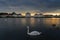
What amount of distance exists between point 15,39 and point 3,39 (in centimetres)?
261

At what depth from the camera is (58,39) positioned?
129 feet

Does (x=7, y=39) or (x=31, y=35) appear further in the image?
(x=31, y=35)

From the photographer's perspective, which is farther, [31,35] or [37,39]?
[31,35]

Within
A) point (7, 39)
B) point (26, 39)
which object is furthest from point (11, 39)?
point (26, 39)

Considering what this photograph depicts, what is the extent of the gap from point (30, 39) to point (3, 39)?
19.3 feet

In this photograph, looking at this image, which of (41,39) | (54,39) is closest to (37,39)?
(41,39)

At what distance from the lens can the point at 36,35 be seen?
4391cm

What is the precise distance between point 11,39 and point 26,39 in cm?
325

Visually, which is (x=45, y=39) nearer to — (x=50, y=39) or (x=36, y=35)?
(x=50, y=39)

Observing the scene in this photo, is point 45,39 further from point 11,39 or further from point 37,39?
point 11,39

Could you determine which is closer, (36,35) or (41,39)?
(41,39)

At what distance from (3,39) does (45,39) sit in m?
9.09

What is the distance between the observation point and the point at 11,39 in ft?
129

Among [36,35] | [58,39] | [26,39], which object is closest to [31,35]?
[36,35]
